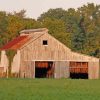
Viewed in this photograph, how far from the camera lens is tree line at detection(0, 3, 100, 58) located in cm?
8850

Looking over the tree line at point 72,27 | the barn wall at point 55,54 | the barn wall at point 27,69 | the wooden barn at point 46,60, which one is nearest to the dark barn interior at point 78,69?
the wooden barn at point 46,60

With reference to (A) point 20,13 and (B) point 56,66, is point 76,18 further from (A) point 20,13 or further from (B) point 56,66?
(B) point 56,66

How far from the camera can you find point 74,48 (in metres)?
94.2

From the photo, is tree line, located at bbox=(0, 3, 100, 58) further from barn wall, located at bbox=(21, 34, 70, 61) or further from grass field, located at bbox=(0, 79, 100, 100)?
grass field, located at bbox=(0, 79, 100, 100)

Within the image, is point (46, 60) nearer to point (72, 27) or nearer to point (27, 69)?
point (27, 69)

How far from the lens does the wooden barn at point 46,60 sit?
64250 millimetres

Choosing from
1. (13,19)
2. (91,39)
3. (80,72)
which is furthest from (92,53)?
(80,72)

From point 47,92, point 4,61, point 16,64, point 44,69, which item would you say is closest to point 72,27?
point 44,69

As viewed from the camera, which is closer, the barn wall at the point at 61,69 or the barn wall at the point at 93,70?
the barn wall at the point at 61,69

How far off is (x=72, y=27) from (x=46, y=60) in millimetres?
36431

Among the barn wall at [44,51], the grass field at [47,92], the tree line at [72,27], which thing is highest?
the tree line at [72,27]

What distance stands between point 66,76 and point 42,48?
4598mm

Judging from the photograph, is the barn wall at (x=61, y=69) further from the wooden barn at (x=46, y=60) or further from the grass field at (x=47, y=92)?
the grass field at (x=47, y=92)

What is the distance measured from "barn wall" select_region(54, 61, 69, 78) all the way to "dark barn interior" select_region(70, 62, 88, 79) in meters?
0.95
